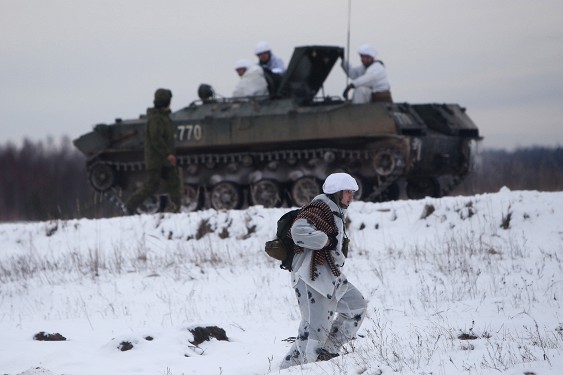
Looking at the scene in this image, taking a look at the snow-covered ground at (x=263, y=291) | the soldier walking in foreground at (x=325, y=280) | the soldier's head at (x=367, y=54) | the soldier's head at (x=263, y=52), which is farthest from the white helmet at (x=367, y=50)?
the soldier walking in foreground at (x=325, y=280)

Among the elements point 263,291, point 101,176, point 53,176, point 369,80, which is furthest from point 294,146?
point 53,176

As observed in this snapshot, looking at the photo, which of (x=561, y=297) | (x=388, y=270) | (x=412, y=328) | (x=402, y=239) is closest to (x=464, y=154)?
(x=402, y=239)

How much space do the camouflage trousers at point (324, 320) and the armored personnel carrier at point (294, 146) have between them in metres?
13.3

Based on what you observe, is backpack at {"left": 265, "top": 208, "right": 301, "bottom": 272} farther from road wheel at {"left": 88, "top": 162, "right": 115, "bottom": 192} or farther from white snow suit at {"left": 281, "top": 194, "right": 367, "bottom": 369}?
road wheel at {"left": 88, "top": 162, "right": 115, "bottom": 192}

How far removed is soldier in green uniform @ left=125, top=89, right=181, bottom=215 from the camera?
20.0m

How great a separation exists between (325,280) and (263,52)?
1578 centimetres

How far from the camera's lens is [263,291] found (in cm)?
1415

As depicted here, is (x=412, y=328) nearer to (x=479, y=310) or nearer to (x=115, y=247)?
(x=479, y=310)

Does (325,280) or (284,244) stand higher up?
(284,244)

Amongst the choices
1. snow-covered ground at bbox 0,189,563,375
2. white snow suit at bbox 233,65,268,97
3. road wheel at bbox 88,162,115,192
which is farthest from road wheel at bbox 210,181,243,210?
snow-covered ground at bbox 0,189,563,375

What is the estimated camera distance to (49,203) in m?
51.2

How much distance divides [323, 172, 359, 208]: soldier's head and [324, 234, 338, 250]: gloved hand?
290 millimetres

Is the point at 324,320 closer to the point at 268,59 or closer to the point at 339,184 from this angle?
the point at 339,184

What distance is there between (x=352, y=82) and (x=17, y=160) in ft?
126
